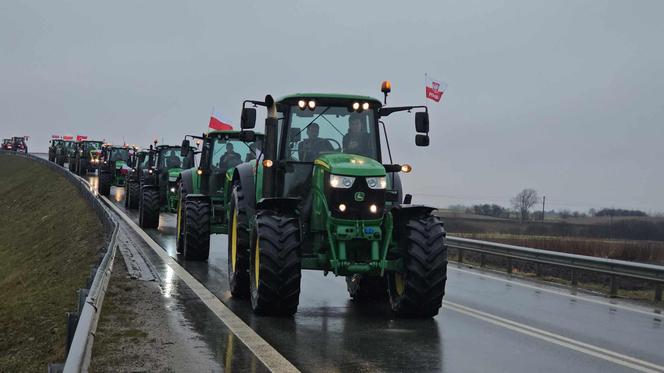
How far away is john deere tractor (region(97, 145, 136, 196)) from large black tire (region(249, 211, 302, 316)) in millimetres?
30728

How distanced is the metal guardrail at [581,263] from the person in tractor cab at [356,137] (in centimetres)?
515

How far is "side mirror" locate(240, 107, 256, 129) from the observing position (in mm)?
9859

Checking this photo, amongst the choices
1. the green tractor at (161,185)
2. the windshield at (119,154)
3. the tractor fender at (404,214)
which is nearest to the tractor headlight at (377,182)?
the tractor fender at (404,214)

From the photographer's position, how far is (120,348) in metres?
7.20

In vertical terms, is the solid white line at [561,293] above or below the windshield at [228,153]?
below

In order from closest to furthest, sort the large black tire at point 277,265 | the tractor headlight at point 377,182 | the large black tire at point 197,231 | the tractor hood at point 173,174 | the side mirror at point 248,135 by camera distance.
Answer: the large black tire at point 277,265, the tractor headlight at point 377,182, the side mirror at point 248,135, the large black tire at point 197,231, the tractor hood at point 173,174

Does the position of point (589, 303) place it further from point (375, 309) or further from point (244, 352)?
point (244, 352)

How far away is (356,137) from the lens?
32.9 ft

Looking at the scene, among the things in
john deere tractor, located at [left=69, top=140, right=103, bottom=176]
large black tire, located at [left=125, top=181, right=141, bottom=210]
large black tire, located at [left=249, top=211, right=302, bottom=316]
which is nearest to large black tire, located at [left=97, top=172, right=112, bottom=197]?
large black tire, located at [left=125, top=181, right=141, bottom=210]

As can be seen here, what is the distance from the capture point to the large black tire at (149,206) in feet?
74.4

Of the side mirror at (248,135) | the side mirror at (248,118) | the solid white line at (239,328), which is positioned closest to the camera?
the solid white line at (239,328)

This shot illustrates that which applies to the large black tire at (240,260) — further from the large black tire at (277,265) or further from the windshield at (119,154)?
the windshield at (119,154)

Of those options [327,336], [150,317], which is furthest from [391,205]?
[150,317]

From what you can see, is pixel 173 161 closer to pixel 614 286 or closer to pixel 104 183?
pixel 104 183
